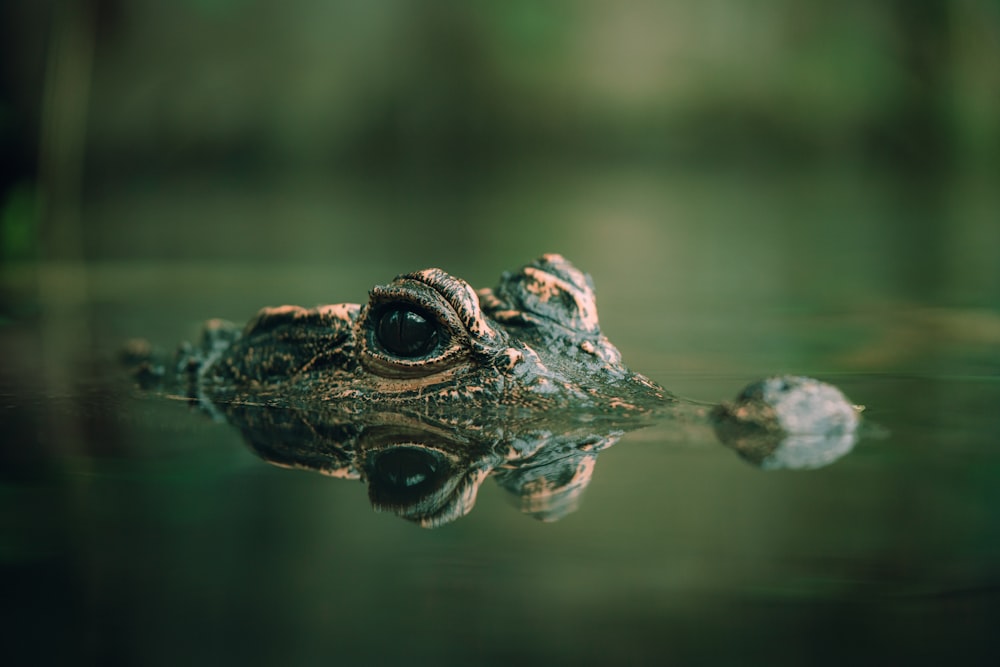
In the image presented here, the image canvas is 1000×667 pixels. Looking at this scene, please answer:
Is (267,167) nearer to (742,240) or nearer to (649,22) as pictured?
(649,22)

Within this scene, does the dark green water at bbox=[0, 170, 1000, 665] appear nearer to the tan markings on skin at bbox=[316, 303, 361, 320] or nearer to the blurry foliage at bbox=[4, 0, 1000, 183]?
the tan markings on skin at bbox=[316, 303, 361, 320]

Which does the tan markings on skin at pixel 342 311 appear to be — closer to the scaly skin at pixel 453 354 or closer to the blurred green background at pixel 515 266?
the scaly skin at pixel 453 354

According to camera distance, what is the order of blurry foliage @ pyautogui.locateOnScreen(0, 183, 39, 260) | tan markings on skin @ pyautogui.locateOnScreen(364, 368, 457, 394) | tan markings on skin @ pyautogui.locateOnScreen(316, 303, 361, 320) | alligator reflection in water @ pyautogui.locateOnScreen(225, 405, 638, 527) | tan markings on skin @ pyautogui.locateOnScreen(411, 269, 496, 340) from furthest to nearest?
blurry foliage @ pyautogui.locateOnScreen(0, 183, 39, 260) < tan markings on skin @ pyautogui.locateOnScreen(316, 303, 361, 320) < tan markings on skin @ pyautogui.locateOnScreen(364, 368, 457, 394) < tan markings on skin @ pyautogui.locateOnScreen(411, 269, 496, 340) < alligator reflection in water @ pyautogui.locateOnScreen(225, 405, 638, 527)

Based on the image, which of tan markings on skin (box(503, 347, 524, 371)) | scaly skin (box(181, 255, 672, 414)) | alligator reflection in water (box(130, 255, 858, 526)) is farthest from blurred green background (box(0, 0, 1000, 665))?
tan markings on skin (box(503, 347, 524, 371))

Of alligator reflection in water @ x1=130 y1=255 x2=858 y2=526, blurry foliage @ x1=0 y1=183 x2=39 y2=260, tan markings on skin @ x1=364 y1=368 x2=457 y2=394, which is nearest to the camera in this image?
alligator reflection in water @ x1=130 y1=255 x2=858 y2=526

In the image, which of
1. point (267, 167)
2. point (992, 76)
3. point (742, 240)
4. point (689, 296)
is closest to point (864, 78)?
point (992, 76)

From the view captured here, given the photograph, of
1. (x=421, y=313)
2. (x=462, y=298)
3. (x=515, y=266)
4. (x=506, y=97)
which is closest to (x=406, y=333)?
(x=421, y=313)

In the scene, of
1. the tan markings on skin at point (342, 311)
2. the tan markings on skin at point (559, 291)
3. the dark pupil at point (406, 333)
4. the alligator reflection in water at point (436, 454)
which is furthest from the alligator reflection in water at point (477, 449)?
the tan markings on skin at point (559, 291)
